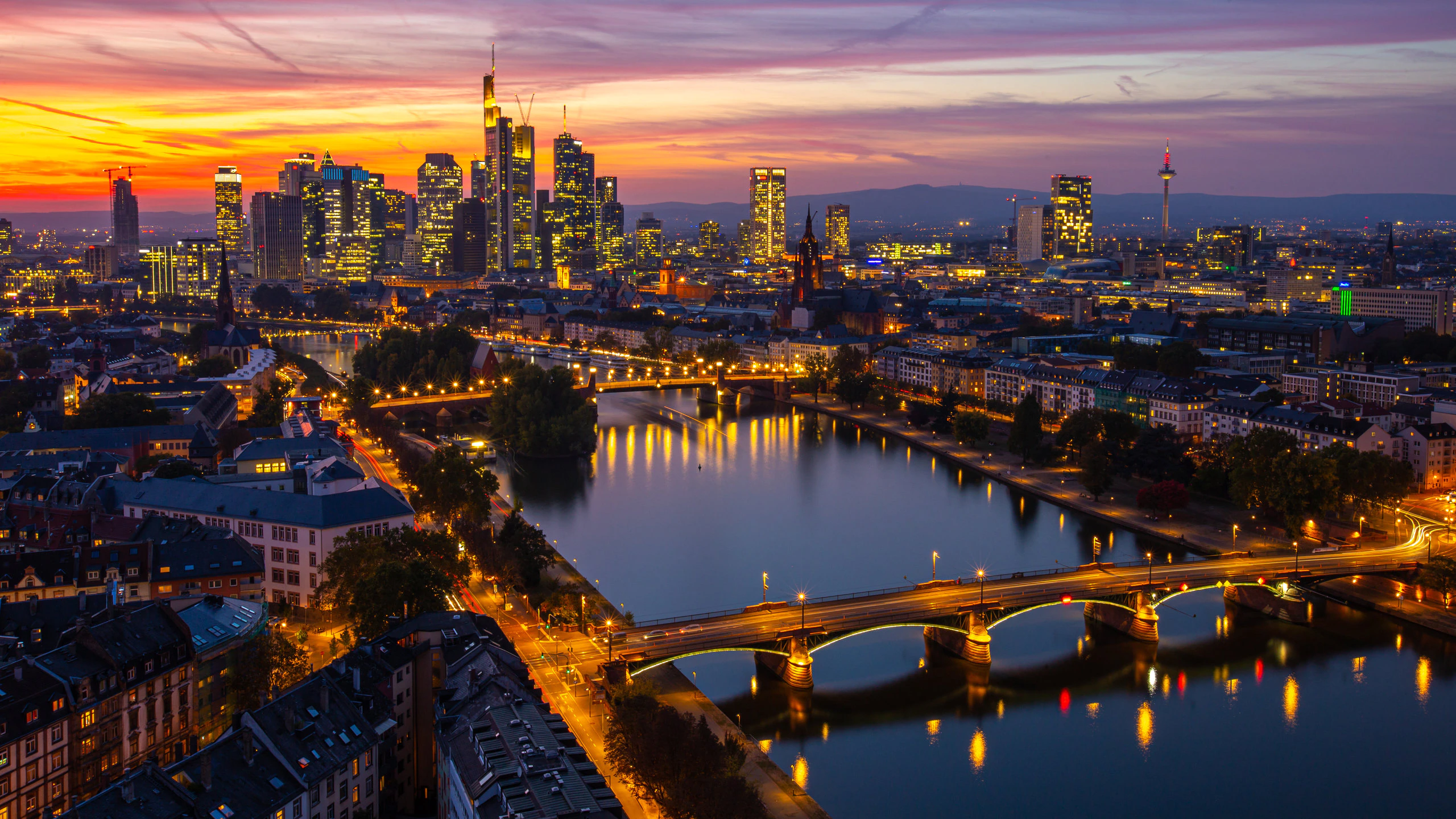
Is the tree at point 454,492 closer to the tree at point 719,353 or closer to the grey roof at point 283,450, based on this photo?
the grey roof at point 283,450

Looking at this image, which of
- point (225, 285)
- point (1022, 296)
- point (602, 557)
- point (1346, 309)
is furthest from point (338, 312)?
point (602, 557)

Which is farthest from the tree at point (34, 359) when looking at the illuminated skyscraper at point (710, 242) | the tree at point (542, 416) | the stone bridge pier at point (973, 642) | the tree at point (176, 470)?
the illuminated skyscraper at point (710, 242)

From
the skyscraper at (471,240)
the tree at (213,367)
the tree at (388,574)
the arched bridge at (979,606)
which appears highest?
the skyscraper at (471,240)

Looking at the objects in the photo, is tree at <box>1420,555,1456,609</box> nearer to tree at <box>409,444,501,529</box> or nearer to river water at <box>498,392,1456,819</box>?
river water at <box>498,392,1456,819</box>

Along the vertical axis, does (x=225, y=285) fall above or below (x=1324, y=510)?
above

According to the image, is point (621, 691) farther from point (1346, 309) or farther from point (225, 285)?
point (1346, 309)

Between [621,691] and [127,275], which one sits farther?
[127,275]
